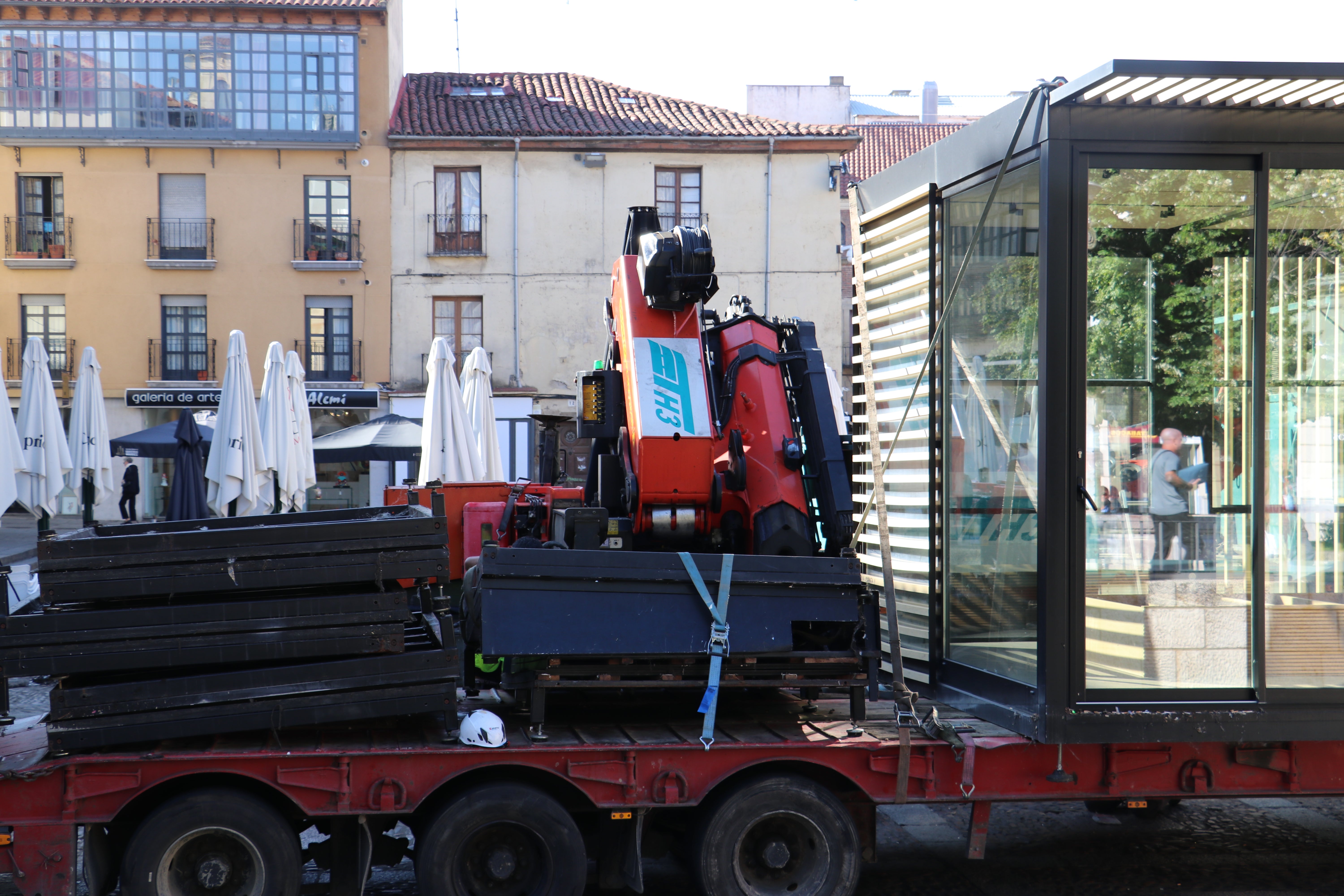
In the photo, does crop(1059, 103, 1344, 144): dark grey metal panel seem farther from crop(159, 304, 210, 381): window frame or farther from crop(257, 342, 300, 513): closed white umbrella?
A: crop(159, 304, 210, 381): window frame

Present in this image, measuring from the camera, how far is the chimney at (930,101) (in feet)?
158

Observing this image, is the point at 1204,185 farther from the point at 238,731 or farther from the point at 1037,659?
the point at 238,731

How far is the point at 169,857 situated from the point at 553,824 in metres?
1.61

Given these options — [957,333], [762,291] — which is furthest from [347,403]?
[957,333]

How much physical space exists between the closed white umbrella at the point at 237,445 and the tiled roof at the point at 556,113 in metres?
16.5

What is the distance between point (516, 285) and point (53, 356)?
12.6 metres

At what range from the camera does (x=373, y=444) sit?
63.7 ft

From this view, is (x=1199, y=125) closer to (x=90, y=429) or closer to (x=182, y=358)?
(x=90, y=429)

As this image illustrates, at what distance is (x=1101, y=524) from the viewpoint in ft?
16.8

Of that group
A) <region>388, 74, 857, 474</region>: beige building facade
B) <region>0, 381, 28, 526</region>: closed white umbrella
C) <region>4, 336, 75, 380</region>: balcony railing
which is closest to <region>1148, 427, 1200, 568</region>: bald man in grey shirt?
<region>0, 381, 28, 526</region>: closed white umbrella

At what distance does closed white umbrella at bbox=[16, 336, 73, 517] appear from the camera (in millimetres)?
14961

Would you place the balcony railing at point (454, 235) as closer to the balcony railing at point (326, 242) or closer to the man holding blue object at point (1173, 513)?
the balcony railing at point (326, 242)

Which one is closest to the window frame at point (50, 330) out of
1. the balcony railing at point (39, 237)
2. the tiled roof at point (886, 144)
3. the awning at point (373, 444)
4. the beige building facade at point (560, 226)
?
the balcony railing at point (39, 237)

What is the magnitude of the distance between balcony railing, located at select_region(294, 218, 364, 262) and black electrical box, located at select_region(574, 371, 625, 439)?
24.3 meters
